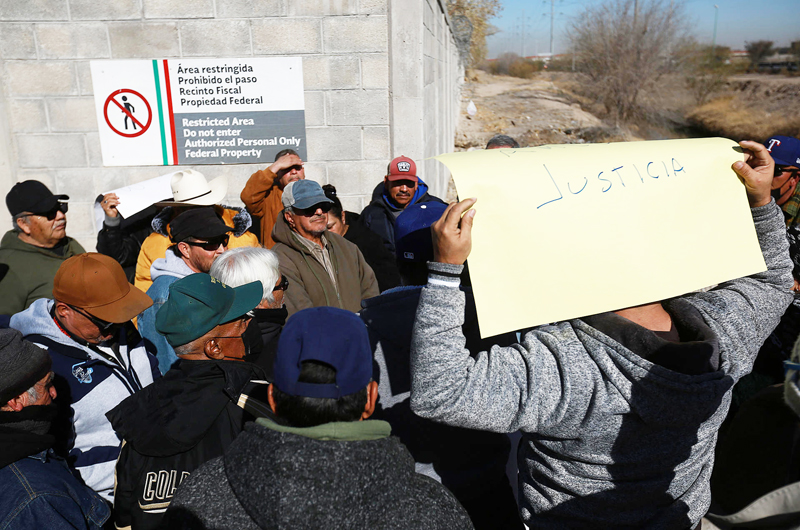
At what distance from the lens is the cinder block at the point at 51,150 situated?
5.24 meters

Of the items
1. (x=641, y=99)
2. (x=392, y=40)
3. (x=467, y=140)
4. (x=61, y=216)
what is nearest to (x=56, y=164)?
(x=61, y=216)

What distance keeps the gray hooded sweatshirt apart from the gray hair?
1.39m

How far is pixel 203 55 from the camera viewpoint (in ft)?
16.6

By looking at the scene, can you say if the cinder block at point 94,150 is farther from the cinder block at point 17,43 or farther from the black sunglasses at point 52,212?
the black sunglasses at point 52,212

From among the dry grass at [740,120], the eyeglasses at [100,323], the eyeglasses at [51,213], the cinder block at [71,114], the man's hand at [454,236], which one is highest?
the cinder block at [71,114]

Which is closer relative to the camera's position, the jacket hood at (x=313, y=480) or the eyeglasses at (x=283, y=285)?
the jacket hood at (x=313, y=480)

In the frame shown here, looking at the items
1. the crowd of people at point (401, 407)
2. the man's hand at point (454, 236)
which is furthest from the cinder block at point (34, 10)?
the man's hand at point (454, 236)

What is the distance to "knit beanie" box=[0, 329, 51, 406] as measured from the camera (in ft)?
5.50

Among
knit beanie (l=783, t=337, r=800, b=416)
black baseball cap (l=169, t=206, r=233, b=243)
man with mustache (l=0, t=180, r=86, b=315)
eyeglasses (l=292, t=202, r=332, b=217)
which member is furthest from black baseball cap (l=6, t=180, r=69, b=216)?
knit beanie (l=783, t=337, r=800, b=416)

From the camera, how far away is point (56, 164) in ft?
17.4

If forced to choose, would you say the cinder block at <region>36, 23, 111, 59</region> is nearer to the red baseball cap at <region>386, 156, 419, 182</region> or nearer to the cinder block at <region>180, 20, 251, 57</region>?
the cinder block at <region>180, 20, 251, 57</region>

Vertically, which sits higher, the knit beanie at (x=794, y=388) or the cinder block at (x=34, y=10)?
the cinder block at (x=34, y=10)

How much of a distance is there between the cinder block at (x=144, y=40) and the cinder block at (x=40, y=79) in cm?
48

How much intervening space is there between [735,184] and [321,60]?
409 cm
